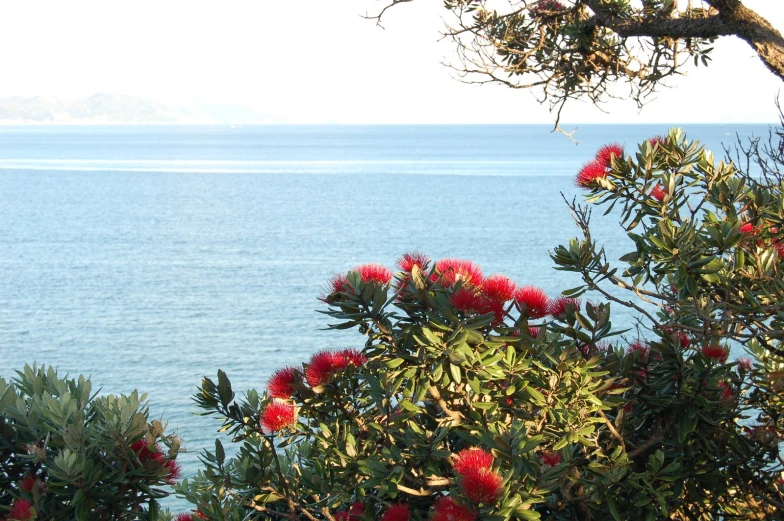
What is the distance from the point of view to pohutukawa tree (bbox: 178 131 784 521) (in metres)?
2.86

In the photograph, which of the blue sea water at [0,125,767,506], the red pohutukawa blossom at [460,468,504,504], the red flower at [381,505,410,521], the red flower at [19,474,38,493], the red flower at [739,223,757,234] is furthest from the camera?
the blue sea water at [0,125,767,506]

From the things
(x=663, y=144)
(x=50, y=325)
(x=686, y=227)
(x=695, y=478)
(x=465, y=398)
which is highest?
(x=663, y=144)

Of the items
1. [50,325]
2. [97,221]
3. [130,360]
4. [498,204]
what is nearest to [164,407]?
[130,360]

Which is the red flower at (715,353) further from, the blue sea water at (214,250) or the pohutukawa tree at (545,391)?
the blue sea water at (214,250)

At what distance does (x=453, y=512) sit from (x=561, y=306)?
43.9 inches

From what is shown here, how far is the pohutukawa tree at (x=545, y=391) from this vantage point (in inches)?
112

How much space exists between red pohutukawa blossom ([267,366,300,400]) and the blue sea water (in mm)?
244

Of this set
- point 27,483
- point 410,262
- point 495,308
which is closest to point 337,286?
point 410,262

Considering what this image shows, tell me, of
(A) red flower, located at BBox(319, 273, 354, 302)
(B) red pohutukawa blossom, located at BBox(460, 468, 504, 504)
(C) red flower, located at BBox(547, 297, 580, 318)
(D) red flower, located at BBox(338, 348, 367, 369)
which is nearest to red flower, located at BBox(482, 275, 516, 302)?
(C) red flower, located at BBox(547, 297, 580, 318)

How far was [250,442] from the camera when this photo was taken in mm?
3389

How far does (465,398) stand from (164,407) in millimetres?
20500

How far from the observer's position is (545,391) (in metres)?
3.06

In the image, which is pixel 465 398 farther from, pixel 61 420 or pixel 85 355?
pixel 85 355

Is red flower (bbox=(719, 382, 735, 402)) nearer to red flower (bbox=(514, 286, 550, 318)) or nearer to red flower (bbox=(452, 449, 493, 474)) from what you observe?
red flower (bbox=(514, 286, 550, 318))
